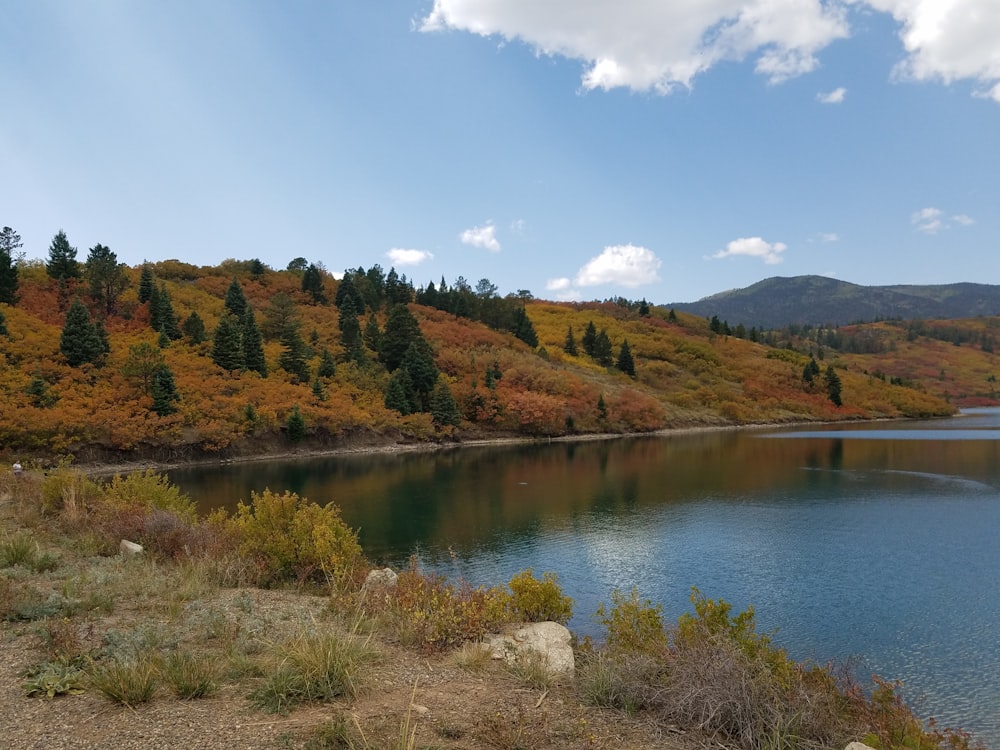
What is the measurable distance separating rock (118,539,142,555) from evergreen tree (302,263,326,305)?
91334 millimetres

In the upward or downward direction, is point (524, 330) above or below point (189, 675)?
above

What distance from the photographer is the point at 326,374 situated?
68.8m

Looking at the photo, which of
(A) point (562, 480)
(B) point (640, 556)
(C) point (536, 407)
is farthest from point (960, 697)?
(C) point (536, 407)

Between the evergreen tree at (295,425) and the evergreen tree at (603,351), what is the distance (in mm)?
66191

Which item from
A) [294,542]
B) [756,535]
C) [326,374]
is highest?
[326,374]

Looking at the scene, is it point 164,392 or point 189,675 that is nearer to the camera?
point 189,675

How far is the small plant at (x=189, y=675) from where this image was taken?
623cm

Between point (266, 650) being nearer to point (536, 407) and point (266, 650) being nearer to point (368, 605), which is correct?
point (368, 605)

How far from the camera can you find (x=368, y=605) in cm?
1012

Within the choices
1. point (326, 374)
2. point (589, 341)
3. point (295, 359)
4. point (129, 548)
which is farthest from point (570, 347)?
point (129, 548)

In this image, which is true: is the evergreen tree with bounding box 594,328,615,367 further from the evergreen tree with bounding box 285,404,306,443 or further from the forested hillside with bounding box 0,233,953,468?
the evergreen tree with bounding box 285,404,306,443

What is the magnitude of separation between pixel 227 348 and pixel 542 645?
59677 millimetres

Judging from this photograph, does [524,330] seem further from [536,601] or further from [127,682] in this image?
[127,682]

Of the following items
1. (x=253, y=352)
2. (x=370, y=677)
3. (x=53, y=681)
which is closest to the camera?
(x=53, y=681)
